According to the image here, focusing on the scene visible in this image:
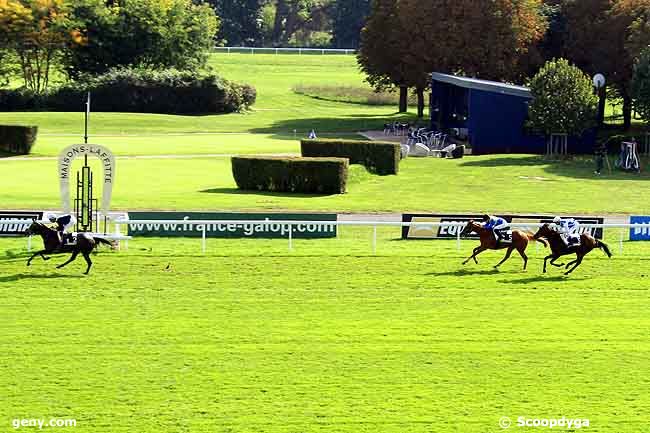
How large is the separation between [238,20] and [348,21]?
1165 centimetres

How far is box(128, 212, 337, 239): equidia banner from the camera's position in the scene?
28.0 metres

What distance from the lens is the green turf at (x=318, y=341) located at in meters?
15.4

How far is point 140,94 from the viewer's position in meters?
76.8

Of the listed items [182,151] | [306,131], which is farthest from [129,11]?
[182,151]

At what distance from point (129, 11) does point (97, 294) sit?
204 ft

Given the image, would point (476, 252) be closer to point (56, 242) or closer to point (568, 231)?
point (568, 231)

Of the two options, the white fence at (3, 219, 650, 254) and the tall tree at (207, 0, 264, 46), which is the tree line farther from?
the tall tree at (207, 0, 264, 46)

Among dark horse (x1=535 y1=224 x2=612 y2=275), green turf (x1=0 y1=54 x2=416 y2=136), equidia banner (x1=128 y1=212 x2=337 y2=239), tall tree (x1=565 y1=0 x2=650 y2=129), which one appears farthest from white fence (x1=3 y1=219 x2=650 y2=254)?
green turf (x1=0 y1=54 x2=416 y2=136)

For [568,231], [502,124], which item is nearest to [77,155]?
[568,231]

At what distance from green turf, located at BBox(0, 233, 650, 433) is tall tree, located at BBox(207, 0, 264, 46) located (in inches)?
4007

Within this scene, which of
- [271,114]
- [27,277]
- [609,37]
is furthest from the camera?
[271,114]

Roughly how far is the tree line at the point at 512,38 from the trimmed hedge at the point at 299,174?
91.4ft

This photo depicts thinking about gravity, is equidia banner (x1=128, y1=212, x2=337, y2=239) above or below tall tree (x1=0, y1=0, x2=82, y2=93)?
below

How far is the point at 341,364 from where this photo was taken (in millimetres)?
17609
